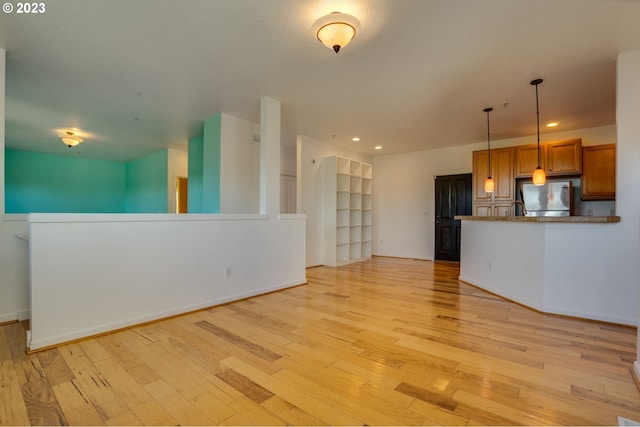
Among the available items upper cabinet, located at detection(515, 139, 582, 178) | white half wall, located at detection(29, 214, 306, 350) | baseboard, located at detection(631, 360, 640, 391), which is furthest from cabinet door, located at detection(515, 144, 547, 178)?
white half wall, located at detection(29, 214, 306, 350)

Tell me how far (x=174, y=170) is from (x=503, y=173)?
24.0ft

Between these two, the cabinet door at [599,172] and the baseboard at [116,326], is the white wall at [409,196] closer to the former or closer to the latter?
the cabinet door at [599,172]

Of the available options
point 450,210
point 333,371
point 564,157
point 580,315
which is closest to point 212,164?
point 333,371

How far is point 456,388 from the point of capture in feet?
5.81

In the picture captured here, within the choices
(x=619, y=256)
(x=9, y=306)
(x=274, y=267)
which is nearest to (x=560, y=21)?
(x=619, y=256)

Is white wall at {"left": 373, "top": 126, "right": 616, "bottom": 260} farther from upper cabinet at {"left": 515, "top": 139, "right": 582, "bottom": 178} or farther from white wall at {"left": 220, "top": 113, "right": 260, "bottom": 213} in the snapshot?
white wall at {"left": 220, "top": 113, "right": 260, "bottom": 213}

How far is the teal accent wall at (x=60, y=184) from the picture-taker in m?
7.23

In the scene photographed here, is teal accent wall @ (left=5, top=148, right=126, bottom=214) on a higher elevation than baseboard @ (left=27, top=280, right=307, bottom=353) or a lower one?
higher

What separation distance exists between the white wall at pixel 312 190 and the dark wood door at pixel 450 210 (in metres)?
2.74

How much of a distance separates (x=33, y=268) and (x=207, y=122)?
10.9 feet

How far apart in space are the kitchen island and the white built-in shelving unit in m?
3.26

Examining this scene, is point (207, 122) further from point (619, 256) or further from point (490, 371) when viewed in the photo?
point (619, 256)

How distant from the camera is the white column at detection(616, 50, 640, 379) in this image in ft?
9.15

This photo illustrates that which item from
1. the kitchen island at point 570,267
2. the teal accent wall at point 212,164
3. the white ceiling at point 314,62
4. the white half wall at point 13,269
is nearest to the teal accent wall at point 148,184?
the white ceiling at point 314,62
